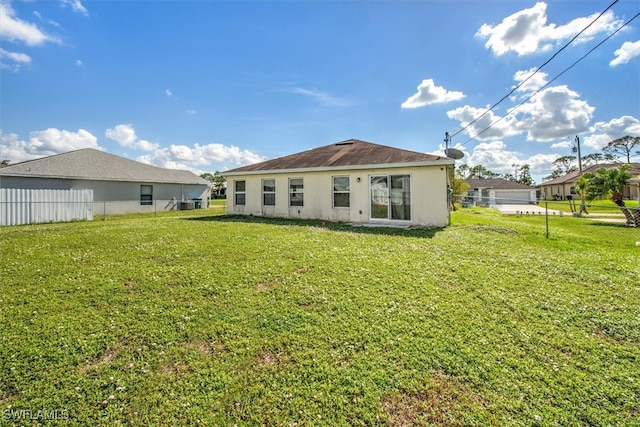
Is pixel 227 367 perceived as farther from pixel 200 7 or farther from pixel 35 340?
pixel 200 7

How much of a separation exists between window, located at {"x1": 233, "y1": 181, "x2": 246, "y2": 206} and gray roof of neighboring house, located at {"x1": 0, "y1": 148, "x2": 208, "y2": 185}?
10.0 m

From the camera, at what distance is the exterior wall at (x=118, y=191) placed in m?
16.1

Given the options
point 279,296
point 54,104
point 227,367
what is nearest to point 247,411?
point 227,367

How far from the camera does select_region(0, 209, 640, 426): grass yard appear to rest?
7.27ft

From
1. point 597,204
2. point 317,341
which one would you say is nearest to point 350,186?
point 317,341

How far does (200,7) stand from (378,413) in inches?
465

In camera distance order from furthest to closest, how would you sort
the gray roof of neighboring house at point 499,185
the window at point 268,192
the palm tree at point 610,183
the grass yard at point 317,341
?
the gray roof of neighboring house at point 499,185, the palm tree at point 610,183, the window at point 268,192, the grass yard at point 317,341

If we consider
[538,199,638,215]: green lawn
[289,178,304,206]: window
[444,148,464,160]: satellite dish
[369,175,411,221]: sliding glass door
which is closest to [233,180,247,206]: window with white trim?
[289,178,304,206]: window

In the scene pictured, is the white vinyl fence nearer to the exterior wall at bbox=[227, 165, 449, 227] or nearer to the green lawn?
the exterior wall at bbox=[227, 165, 449, 227]

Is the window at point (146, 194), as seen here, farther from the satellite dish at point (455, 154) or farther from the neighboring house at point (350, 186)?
the satellite dish at point (455, 154)

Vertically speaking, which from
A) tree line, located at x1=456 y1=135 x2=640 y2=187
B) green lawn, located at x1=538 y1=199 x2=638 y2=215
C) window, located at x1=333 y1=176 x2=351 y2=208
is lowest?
green lawn, located at x1=538 y1=199 x2=638 y2=215

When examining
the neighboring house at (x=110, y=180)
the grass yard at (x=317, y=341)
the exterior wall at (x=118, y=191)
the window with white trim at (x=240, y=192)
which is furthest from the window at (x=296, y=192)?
the exterior wall at (x=118, y=191)

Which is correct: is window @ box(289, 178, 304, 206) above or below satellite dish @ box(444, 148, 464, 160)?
below

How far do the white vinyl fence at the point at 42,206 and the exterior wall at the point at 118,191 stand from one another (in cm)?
211
